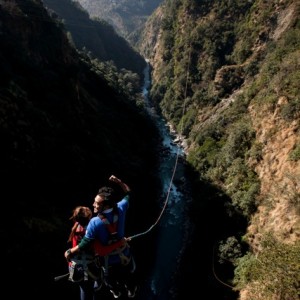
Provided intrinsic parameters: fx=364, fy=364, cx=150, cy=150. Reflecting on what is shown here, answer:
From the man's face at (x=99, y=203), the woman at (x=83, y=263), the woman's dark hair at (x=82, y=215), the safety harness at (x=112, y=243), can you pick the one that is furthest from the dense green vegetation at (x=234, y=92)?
the man's face at (x=99, y=203)

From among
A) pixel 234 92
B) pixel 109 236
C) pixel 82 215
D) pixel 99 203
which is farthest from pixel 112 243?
pixel 234 92

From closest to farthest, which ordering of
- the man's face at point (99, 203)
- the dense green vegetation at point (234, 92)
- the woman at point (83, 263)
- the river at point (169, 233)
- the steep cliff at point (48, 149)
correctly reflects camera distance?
the man's face at point (99, 203) → the woman at point (83, 263) → the steep cliff at point (48, 149) → the dense green vegetation at point (234, 92) → the river at point (169, 233)

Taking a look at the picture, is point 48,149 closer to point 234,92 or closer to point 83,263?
point 83,263

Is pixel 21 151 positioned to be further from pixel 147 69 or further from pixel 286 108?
pixel 147 69

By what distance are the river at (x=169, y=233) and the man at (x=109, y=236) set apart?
36.0 ft

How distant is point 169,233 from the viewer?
37.1 metres

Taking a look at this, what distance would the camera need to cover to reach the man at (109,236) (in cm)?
724

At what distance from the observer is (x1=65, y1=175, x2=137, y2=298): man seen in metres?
7.24

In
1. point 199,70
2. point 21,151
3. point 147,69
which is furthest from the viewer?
point 147,69

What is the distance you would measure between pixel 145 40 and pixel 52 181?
5194 inches

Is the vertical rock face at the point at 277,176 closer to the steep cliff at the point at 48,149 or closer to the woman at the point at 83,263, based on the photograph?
the steep cliff at the point at 48,149

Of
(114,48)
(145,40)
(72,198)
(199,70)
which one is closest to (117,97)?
(199,70)

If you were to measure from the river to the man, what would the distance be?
10983 mm

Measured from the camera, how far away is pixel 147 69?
392 feet
